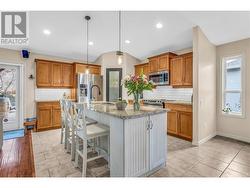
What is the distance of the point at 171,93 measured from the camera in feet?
16.1

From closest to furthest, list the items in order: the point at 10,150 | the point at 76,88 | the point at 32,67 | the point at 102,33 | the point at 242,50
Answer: the point at 10,150, the point at 242,50, the point at 102,33, the point at 32,67, the point at 76,88

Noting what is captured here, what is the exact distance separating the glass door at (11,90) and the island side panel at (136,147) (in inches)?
178

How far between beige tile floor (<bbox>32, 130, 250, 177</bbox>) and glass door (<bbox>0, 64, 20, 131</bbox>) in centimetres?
170

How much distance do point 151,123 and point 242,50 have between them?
130 inches

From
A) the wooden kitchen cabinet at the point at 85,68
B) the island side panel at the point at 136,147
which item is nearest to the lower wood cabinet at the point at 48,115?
the wooden kitchen cabinet at the point at 85,68

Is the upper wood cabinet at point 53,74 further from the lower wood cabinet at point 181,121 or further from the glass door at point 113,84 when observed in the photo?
the lower wood cabinet at point 181,121

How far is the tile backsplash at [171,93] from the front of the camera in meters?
4.48

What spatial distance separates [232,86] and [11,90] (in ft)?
21.4

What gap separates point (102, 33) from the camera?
429 centimetres

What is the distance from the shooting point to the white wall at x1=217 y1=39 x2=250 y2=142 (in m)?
3.58

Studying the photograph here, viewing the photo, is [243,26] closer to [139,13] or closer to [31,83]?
[139,13]

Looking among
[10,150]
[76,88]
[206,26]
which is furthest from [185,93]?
[10,150]

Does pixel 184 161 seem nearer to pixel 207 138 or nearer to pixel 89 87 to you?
pixel 207 138
